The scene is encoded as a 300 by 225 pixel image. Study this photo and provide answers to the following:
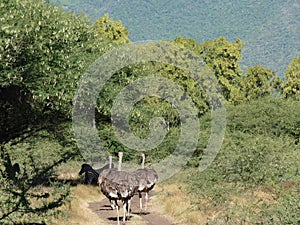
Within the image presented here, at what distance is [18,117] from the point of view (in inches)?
1161

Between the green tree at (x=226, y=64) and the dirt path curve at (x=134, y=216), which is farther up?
the green tree at (x=226, y=64)

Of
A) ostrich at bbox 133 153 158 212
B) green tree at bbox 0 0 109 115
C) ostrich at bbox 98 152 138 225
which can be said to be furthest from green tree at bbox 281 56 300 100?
→ ostrich at bbox 98 152 138 225

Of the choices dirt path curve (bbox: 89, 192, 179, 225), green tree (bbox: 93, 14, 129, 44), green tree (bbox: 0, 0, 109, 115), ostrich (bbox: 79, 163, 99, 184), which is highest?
green tree (bbox: 93, 14, 129, 44)

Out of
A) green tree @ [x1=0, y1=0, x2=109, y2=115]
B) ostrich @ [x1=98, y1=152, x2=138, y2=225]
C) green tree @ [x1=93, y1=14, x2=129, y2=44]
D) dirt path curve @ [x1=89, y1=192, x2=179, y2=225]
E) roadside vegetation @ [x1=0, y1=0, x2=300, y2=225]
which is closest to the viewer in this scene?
ostrich @ [x1=98, y1=152, x2=138, y2=225]

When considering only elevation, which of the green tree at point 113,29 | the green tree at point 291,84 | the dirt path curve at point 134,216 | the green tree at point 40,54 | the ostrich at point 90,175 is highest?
the green tree at point 113,29

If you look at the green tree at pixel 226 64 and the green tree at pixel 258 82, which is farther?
the green tree at pixel 258 82

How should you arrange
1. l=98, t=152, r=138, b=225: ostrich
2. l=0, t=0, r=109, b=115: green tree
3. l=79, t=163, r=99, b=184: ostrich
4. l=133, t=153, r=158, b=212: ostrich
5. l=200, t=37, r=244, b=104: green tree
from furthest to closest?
l=200, t=37, r=244, b=104: green tree
l=79, t=163, r=99, b=184: ostrich
l=0, t=0, r=109, b=115: green tree
l=133, t=153, r=158, b=212: ostrich
l=98, t=152, r=138, b=225: ostrich

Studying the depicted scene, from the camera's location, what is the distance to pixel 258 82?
250 ft

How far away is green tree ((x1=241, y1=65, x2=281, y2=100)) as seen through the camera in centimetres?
7419

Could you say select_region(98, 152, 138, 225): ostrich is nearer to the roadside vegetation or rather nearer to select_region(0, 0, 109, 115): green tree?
the roadside vegetation

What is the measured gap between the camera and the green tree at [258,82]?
74.2m

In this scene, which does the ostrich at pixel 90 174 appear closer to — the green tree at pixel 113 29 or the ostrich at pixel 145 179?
the ostrich at pixel 145 179

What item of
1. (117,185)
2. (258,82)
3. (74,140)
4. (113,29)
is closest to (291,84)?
(258,82)

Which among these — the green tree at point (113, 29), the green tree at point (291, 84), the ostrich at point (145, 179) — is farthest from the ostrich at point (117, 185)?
the green tree at point (291, 84)
